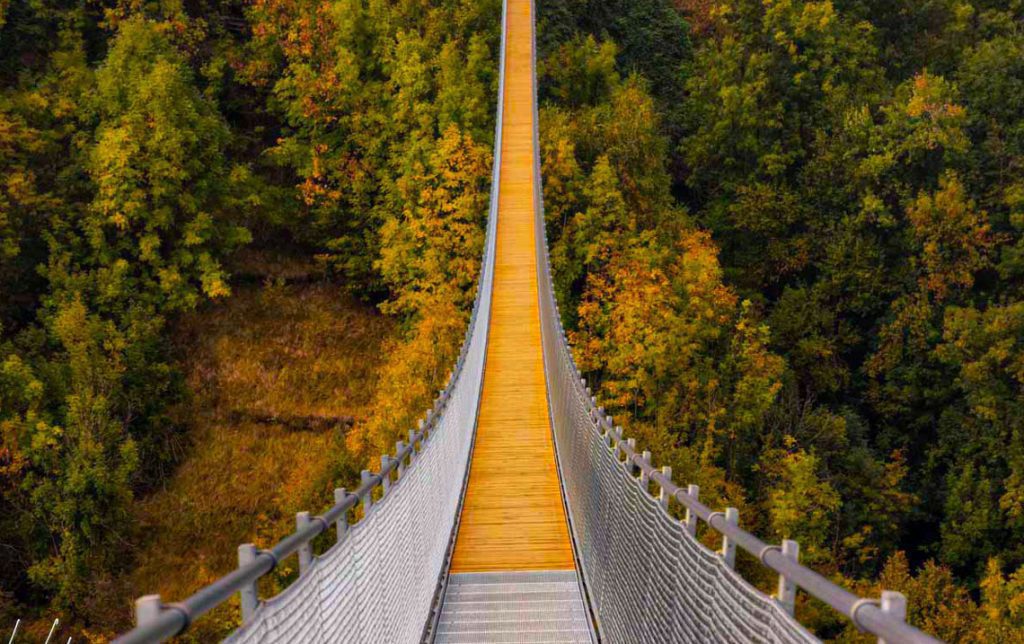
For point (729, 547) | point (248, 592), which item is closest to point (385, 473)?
point (729, 547)

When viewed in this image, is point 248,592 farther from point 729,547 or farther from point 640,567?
point 640,567

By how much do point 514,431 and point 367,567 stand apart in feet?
20.3

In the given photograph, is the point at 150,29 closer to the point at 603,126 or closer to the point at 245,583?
the point at 603,126

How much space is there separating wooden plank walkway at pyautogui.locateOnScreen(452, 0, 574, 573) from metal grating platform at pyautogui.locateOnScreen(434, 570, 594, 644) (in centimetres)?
19

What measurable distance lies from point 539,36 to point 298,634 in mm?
24741

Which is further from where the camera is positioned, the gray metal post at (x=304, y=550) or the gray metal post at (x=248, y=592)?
the gray metal post at (x=304, y=550)

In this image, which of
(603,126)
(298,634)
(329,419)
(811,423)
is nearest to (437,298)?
(329,419)

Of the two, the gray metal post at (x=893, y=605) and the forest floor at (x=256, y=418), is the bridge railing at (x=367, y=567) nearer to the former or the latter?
the gray metal post at (x=893, y=605)

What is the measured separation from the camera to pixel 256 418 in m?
20.1

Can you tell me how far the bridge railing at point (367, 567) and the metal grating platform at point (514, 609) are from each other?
168mm

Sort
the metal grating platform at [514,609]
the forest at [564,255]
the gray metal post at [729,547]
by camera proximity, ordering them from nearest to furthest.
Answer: the gray metal post at [729,547]
the metal grating platform at [514,609]
the forest at [564,255]

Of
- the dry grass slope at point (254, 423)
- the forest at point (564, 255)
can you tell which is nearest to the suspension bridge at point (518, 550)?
the forest at point (564, 255)

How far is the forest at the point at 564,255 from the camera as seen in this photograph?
17.9 meters

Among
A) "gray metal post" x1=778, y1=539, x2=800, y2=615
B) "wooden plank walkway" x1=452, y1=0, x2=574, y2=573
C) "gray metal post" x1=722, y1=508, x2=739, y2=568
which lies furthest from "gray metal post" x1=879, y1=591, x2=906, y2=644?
"wooden plank walkway" x1=452, y1=0, x2=574, y2=573
